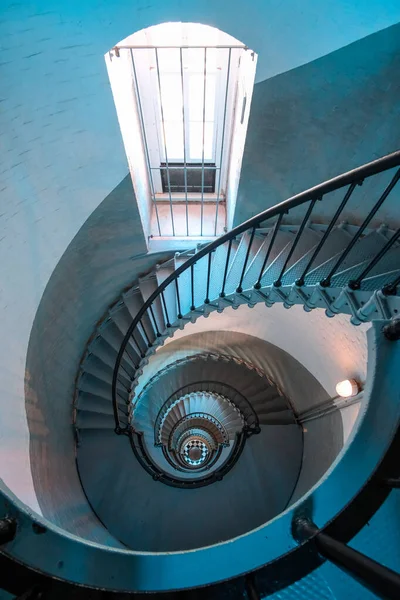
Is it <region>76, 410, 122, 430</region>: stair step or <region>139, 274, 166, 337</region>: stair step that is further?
<region>76, 410, 122, 430</region>: stair step

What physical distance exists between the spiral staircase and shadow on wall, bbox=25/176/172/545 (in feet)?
1.04

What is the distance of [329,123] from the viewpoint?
371 cm

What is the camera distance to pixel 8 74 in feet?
8.72

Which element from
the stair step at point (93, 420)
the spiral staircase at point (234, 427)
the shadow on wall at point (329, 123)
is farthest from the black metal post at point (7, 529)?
the stair step at point (93, 420)

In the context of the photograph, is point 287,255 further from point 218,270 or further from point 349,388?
point 349,388

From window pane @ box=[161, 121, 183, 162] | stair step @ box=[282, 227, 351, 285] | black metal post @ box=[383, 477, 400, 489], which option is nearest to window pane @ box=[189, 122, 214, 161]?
window pane @ box=[161, 121, 183, 162]

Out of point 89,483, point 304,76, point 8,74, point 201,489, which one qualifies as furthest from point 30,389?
point 304,76

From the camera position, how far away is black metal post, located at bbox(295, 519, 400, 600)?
1031 mm

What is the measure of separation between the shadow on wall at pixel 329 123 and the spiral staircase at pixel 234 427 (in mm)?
324

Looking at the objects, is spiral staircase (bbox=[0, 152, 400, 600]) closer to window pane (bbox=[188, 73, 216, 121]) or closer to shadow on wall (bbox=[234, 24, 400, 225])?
shadow on wall (bbox=[234, 24, 400, 225])

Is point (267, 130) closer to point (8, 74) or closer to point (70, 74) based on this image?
point (70, 74)

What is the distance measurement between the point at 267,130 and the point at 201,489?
6.06 meters

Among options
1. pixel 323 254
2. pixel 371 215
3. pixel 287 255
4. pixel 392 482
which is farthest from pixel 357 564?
pixel 323 254

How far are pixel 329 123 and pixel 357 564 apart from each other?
3.93 metres
